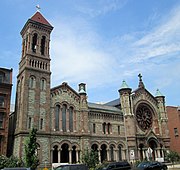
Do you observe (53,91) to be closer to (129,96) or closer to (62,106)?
(62,106)

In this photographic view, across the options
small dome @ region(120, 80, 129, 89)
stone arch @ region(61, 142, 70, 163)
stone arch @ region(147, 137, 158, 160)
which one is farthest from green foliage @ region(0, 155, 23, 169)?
stone arch @ region(147, 137, 158, 160)

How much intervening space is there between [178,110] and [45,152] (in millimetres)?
41379

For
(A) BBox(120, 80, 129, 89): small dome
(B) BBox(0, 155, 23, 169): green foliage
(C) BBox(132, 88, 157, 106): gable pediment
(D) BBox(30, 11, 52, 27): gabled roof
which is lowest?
(B) BBox(0, 155, 23, 169): green foliage

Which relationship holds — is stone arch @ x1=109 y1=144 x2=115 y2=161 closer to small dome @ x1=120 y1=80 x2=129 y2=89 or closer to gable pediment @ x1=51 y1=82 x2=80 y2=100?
gable pediment @ x1=51 y1=82 x2=80 y2=100

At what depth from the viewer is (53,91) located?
4312 cm

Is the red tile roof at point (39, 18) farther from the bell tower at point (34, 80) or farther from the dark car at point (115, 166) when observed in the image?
the dark car at point (115, 166)

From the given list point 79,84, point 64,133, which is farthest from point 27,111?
point 79,84

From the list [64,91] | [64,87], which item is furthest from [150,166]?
[64,87]

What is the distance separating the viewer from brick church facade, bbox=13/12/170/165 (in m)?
38.9

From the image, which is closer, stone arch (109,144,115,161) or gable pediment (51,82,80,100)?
gable pediment (51,82,80,100)

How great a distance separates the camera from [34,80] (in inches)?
1633

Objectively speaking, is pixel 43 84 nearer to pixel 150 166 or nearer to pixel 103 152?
pixel 103 152

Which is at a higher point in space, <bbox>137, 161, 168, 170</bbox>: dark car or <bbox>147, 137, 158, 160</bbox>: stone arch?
<bbox>147, 137, 158, 160</bbox>: stone arch

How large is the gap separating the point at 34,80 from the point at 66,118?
9.34m
